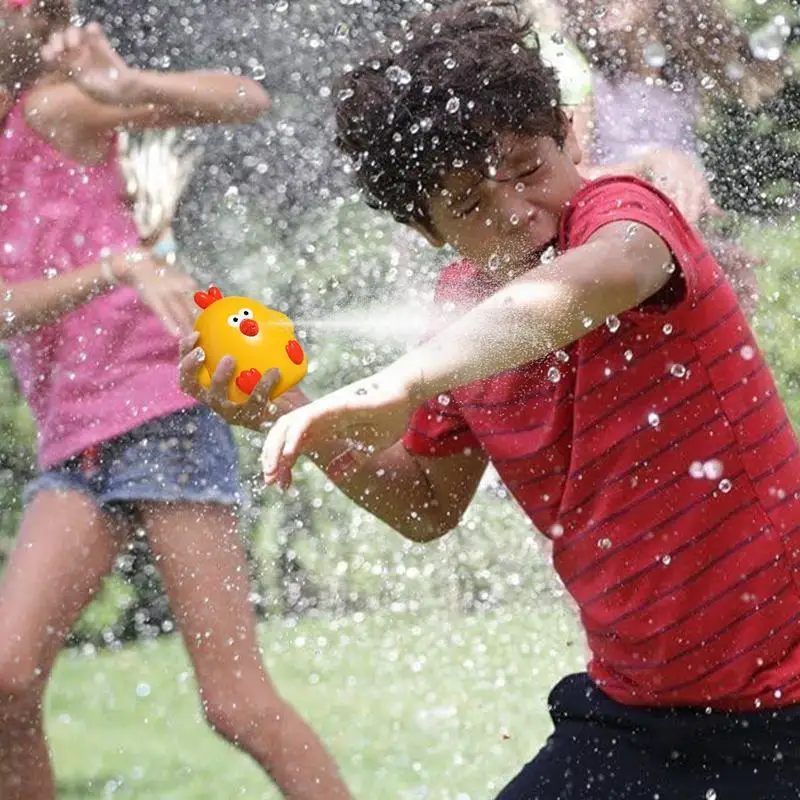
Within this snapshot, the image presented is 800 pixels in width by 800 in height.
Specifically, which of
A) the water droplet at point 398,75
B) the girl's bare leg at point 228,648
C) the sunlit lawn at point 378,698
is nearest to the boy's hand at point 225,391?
the water droplet at point 398,75

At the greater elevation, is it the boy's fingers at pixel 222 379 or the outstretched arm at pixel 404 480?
the boy's fingers at pixel 222 379

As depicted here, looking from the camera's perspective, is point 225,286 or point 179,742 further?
point 225,286

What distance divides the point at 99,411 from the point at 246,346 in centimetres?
91

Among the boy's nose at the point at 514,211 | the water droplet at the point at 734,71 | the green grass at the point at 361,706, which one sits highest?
the water droplet at the point at 734,71

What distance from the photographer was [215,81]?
3.28m

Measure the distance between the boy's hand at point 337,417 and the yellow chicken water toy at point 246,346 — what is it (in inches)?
16.2

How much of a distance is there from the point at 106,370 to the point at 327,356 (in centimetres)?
224

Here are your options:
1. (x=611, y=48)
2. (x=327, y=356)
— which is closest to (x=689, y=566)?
(x=611, y=48)

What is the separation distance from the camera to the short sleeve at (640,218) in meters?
2.00

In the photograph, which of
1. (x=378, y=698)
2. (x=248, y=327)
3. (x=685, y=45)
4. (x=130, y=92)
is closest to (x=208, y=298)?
(x=248, y=327)

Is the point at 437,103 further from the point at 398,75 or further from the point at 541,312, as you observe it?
Answer: the point at 541,312

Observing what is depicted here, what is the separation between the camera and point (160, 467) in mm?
2920

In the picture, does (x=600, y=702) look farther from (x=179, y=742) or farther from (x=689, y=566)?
(x=179, y=742)

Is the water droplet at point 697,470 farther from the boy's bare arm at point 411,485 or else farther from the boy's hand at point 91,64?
the boy's hand at point 91,64
